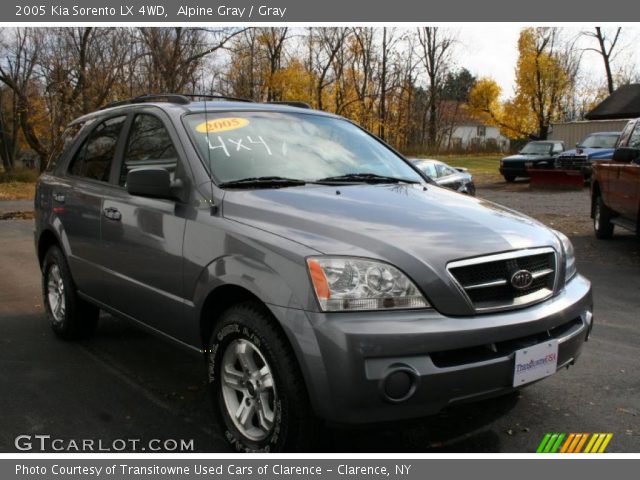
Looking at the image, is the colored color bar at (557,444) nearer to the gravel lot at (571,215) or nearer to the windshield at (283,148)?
the windshield at (283,148)

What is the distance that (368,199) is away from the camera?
3.35m

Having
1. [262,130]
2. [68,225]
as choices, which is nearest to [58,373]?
[68,225]

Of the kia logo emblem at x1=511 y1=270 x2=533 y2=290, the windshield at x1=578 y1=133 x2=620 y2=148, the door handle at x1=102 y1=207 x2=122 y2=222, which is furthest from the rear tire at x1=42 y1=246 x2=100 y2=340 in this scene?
the windshield at x1=578 y1=133 x2=620 y2=148

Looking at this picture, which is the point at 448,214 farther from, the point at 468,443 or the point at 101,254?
the point at 101,254

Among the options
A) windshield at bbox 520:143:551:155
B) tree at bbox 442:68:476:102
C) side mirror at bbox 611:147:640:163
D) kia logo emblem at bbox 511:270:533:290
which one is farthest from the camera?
tree at bbox 442:68:476:102

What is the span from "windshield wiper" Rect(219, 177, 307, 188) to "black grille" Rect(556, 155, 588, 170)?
19197 millimetres

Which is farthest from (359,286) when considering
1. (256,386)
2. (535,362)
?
(535,362)

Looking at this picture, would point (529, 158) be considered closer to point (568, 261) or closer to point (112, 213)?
point (568, 261)

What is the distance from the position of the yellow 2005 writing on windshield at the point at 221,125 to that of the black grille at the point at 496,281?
1756mm

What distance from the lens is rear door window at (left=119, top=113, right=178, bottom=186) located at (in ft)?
12.4

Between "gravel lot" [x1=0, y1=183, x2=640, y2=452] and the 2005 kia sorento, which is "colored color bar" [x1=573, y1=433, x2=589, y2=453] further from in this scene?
the 2005 kia sorento

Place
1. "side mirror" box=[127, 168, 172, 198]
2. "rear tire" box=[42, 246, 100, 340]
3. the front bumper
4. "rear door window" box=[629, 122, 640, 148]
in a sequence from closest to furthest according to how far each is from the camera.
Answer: the front bumper → "side mirror" box=[127, 168, 172, 198] → "rear tire" box=[42, 246, 100, 340] → "rear door window" box=[629, 122, 640, 148]

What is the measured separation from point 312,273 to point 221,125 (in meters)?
1.53

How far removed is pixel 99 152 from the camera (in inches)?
185
